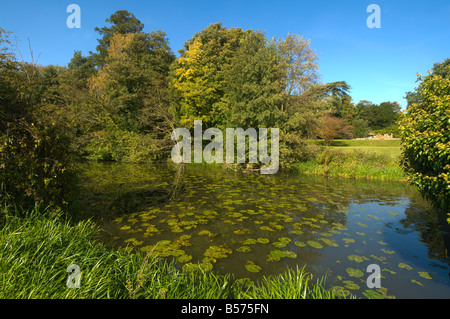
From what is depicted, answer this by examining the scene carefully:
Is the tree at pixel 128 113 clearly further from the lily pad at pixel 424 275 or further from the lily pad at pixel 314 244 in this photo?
the lily pad at pixel 424 275

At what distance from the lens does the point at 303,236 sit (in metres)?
6.04

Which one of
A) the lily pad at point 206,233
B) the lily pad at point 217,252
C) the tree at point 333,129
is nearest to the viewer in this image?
the lily pad at point 217,252

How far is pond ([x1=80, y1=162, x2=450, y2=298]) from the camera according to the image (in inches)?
171

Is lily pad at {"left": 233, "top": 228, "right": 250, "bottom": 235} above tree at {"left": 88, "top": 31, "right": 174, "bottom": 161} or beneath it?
beneath

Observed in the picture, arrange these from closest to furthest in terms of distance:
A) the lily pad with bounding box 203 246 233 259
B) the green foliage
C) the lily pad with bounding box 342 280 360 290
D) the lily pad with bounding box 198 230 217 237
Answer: the lily pad with bounding box 342 280 360 290, the lily pad with bounding box 203 246 233 259, the lily pad with bounding box 198 230 217 237, the green foliage

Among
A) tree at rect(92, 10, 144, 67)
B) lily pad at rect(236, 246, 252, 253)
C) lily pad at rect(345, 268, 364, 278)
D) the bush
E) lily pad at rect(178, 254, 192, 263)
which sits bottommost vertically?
lily pad at rect(345, 268, 364, 278)

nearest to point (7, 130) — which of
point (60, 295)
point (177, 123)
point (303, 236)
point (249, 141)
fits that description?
point (60, 295)

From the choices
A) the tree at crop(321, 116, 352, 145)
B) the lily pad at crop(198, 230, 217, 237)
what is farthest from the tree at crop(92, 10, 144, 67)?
the lily pad at crop(198, 230, 217, 237)

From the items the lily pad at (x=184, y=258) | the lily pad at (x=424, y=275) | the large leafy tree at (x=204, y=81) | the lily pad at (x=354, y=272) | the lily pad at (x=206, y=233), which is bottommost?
the lily pad at (x=424, y=275)

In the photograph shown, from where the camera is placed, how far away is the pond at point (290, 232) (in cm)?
436

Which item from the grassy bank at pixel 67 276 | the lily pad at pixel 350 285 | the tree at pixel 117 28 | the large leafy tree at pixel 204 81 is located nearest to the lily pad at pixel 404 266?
the lily pad at pixel 350 285

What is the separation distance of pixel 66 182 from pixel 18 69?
118 inches

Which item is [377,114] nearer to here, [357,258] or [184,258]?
[357,258]

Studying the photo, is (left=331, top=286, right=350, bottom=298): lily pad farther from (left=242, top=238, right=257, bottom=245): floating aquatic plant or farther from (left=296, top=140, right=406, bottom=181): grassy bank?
(left=296, top=140, right=406, bottom=181): grassy bank
